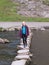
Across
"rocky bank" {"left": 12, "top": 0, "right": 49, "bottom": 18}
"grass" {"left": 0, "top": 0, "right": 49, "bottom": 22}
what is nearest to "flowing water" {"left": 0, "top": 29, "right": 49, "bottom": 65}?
"grass" {"left": 0, "top": 0, "right": 49, "bottom": 22}

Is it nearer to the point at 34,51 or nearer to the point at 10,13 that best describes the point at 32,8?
the point at 10,13

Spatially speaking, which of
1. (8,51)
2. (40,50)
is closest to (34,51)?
Result: (40,50)

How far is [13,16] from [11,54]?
2690 centimetres

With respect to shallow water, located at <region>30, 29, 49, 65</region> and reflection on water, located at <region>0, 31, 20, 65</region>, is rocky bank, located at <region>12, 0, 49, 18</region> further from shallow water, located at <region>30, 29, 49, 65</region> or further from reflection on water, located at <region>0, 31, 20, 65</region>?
reflection on water, located at <region>0, 31, 20, 65</region>

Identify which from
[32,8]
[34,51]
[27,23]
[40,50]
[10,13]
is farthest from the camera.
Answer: [32,8]

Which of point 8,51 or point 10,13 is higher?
point 8,51

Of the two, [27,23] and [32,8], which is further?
[32,8]

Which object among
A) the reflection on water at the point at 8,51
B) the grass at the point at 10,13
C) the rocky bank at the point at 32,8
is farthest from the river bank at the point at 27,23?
the reflection on water at the point at 8,51

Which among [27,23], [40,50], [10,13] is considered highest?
[40,50]

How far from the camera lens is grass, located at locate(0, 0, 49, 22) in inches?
1967

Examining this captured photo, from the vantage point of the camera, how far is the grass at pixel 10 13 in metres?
50.0

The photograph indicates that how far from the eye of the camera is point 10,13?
177 feet

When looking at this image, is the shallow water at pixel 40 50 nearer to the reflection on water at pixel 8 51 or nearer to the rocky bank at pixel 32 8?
the reflection on water at pixel 8 51

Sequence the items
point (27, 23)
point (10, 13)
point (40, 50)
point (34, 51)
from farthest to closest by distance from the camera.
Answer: point (10, 13) < point (27, 23) < point (40, 50) < point (34, 51)
